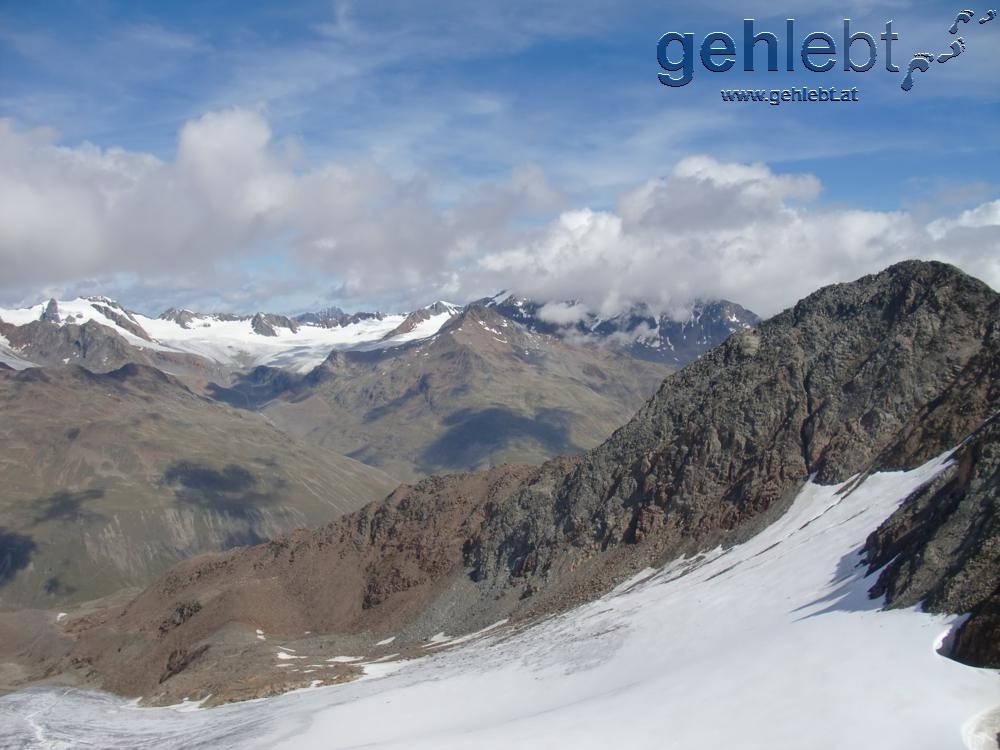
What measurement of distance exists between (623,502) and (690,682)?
53307 millimetres

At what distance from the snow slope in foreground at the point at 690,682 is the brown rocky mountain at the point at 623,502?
5411mm

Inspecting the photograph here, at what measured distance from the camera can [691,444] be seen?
88625mm

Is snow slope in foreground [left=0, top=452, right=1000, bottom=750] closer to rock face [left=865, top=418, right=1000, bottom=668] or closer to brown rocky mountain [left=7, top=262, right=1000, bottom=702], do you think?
rock face [left=865, top=418, right=1000, bottom=668]

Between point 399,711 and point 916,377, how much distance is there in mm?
48139

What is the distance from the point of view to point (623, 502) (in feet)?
296

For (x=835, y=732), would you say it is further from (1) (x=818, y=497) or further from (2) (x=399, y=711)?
(1) (x=818, y=497)

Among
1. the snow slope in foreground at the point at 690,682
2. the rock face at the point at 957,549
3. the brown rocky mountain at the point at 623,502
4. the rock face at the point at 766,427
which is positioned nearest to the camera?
the snow slope in foreground at the point at 690,682

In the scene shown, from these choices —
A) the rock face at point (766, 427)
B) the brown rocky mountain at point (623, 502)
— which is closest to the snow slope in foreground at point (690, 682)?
the rock face at point (766, 427)

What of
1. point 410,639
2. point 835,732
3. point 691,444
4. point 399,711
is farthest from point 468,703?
point 691,444

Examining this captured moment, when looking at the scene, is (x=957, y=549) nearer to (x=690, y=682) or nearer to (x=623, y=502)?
(x=690, y=682)

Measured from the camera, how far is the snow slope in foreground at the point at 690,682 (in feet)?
93.4

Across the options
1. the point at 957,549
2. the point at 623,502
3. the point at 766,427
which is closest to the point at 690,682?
the point at 957,549

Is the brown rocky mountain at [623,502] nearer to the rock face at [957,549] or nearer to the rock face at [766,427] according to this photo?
the rock face at [766,427]

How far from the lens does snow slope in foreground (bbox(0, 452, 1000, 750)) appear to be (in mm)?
28453
